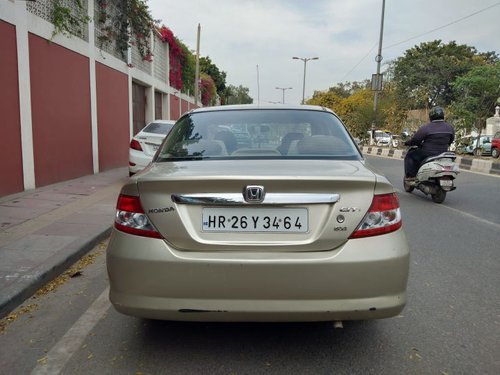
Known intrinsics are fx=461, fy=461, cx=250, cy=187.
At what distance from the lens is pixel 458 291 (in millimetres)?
3816

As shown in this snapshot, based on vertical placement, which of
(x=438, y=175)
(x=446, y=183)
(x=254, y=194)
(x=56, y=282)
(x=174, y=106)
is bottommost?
(x=56, y=282)

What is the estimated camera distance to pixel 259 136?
3.42m

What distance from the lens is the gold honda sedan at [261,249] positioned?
2359mm

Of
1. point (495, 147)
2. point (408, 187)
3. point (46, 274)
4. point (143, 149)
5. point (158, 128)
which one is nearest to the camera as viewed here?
point (46, 274)

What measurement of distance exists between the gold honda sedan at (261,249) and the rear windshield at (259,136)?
0.59 meters

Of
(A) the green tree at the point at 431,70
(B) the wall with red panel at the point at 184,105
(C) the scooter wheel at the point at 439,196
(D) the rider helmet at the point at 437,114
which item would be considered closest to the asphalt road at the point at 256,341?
(C) the scooter wheel at the point at 439,196

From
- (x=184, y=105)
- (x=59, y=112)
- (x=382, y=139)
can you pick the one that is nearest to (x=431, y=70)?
(x=382, y=139)

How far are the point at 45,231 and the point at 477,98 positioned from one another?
20.7m

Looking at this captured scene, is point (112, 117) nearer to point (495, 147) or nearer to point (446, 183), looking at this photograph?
point (446, 183)

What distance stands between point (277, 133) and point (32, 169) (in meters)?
6.48

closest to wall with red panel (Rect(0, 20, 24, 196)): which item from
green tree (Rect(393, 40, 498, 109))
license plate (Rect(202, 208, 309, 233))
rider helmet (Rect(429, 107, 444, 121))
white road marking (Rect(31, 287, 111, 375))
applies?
white road marking (Rect(31, 287, 111, 375))

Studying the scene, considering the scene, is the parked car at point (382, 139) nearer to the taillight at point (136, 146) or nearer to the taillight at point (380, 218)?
the taillight at point (136, 146)

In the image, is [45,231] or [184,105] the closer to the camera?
[45,231]

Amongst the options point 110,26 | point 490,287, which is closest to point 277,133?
point 490,287
